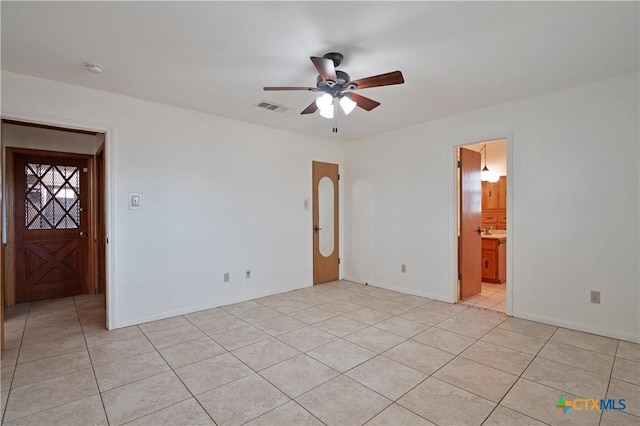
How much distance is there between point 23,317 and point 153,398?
2905 mm

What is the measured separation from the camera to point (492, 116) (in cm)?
384

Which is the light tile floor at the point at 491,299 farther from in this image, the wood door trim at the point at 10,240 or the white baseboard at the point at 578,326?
the wood door trim at the point at 10,240

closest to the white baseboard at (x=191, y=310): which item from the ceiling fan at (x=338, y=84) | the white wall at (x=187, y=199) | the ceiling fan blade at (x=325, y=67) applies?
the white wall at (x=187, y=199)

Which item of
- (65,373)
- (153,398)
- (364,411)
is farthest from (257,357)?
(65,373)

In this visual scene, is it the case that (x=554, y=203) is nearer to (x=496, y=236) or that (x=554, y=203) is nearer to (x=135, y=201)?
(x=496, y=236)

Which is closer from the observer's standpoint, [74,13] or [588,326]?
[74,13]

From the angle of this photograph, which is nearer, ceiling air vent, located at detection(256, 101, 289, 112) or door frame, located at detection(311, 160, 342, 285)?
ceiling air vent, located at detection(256, 101, 289, 112)

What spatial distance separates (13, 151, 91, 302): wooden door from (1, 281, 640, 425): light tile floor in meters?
0.90

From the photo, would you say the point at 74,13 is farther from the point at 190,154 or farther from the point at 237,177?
the point at 237,177

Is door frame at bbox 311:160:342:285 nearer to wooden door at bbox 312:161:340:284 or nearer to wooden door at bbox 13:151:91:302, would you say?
wooden door at bbox 312:161:340:284

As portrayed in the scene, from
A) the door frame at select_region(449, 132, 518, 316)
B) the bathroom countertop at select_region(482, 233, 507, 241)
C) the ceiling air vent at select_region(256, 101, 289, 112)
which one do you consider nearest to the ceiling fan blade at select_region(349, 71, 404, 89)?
the ceiling air vent at select_region(256, 101, 289, 112)

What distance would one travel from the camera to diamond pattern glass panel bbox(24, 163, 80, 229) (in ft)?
14.4

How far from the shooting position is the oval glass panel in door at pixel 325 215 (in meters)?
5.44

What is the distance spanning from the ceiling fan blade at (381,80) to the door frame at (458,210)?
82.8 inches
